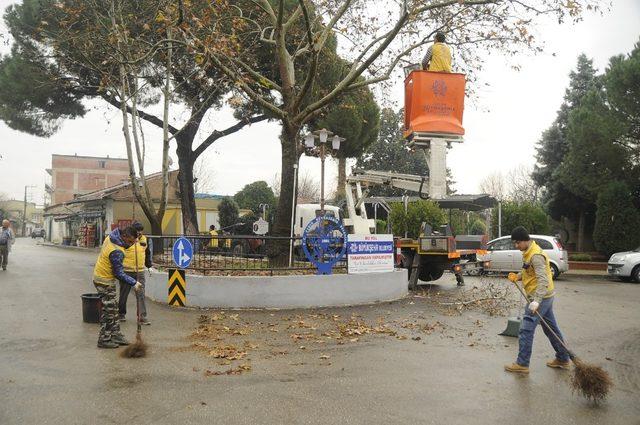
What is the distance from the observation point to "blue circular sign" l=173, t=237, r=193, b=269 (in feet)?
37.4

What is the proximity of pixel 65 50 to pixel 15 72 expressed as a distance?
5.08 m

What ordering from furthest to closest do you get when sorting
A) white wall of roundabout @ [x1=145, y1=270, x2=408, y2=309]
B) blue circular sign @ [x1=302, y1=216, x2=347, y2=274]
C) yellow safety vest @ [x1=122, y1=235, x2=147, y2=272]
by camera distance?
blue circular sign @ [x1=302, y1=216, x2=347, y2=274] → white wall of roundabout @ [x1=145, y1=270, x2=408, y2=309] → yellow safety vest @ [x1=122, y1=235, x2=147, y2=272]

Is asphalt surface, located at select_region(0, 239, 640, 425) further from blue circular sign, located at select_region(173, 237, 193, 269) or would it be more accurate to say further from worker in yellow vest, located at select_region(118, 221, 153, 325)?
blue circular sign, located at select_region(173, 237, 193, 269)

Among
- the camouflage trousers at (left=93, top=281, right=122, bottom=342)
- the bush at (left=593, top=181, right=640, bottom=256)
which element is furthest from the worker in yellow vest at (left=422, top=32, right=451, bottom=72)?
the bush at (left=593, top=181, right=640, bottom=256)

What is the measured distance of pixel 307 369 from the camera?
6.90 m

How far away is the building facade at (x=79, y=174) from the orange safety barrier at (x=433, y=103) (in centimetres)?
7859

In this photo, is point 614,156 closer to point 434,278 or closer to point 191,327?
point 434,278

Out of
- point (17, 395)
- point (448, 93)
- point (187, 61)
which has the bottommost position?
point (17, 395)

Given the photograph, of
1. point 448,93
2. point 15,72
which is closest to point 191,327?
point 448,93

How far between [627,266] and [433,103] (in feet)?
35.7

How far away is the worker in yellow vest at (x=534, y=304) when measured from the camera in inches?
264

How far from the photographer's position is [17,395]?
5637 millimetres

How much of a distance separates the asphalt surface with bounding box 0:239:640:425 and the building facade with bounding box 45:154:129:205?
3185 inches

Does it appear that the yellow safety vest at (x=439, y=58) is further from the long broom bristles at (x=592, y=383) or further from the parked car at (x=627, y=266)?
the parked car at (x=627, y=266)
